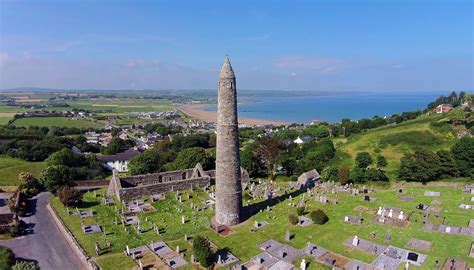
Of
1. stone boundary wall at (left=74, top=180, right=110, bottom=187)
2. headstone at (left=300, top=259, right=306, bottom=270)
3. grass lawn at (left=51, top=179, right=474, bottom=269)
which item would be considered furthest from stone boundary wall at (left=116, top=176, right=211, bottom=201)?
headstone at (left=300, top=259, right=306, bottom=270)

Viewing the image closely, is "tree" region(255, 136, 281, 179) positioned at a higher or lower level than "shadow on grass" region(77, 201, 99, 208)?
higher

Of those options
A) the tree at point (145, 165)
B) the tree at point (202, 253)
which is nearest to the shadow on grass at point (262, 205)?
the tree at point (202, 253)

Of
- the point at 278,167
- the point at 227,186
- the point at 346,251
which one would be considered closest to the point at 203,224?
the point at 227,186

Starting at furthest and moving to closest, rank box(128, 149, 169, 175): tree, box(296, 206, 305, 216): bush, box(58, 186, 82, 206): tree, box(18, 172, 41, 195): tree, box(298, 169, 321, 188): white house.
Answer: box(128, 149, 169, 175): tree < box(298, 169, 321, 188): white house < box(18, 172, 41, 195): tree < box(58, 186, 82, 206): tree < box(296, 206, 305, 216): bush

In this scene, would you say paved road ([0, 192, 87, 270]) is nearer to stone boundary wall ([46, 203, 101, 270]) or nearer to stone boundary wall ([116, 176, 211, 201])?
stone boundary wall ([46, 203, 101, 270])

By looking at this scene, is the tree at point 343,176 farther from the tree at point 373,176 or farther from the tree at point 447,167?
the tree at point 447,167

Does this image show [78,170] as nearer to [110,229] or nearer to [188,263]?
[110,229]

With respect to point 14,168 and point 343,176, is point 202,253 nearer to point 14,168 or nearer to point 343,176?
point 343,176
